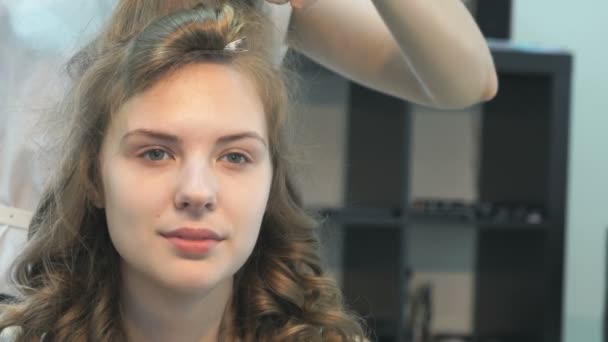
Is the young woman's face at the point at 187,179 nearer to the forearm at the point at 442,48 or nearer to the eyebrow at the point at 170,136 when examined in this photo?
the eyebrow at the point at 170,136

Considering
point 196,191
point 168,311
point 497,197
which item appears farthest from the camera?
point 497,197

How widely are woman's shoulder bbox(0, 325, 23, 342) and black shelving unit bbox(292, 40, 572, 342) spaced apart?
62.6 inches

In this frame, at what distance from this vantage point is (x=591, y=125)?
122 inches

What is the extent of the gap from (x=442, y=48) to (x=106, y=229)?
429 millimetres

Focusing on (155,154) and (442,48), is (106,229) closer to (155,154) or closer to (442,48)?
(155,154)

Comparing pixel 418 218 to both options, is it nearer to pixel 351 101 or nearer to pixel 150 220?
pixel 351 101

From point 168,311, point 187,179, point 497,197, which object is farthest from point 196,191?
point 497,197

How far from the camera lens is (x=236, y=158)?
99 centimetres

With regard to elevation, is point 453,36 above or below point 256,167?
above

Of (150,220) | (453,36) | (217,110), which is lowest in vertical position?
(150,220)

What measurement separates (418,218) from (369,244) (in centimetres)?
16

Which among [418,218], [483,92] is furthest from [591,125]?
[483,92]

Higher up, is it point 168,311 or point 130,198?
point 130,198

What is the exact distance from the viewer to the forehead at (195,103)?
0.96m
